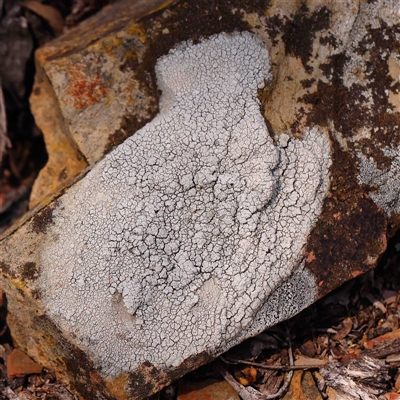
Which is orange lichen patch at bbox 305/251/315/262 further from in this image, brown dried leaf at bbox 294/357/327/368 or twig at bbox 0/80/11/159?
twig at bbox 0/80/11/159

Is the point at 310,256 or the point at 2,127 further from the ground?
the point at 2,127

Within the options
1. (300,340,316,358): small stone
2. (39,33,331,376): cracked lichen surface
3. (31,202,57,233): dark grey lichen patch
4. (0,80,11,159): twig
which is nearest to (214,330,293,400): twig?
(300,340,316,358): small stone

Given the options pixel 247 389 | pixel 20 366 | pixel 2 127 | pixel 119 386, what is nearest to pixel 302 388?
pixel 247 389

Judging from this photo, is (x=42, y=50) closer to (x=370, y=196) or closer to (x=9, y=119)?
(x=9, y=119)

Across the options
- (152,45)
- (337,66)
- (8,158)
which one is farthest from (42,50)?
(337,66)

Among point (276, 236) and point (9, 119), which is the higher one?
point (9, 119)

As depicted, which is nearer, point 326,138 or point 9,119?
point 326,138

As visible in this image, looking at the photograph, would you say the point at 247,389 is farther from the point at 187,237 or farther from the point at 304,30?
the point at 304,30
